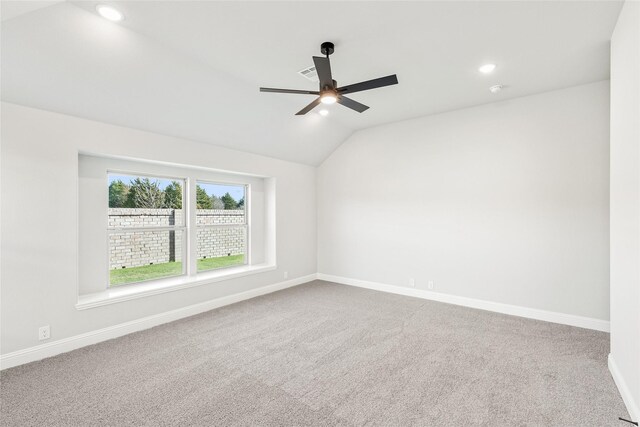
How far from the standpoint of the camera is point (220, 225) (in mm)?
4906

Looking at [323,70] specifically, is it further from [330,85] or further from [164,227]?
[164,227]

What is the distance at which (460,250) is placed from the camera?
4461 mm

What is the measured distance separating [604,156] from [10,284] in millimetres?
6406

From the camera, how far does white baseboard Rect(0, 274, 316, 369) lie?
2.68m

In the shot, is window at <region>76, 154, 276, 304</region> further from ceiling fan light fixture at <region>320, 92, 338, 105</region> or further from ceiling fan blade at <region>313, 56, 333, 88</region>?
ceiling fan blade at <region>313, 56, 333, 88</region>

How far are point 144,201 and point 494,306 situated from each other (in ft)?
16.9

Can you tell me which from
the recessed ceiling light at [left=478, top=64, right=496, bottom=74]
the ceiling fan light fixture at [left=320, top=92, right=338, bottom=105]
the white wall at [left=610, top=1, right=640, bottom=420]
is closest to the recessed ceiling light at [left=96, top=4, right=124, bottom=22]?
the ceiling fan light fixture at [left=320, top=92, right=338, bottom=105]

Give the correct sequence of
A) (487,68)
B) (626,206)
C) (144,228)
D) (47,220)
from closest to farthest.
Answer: (626,206) → (47,220) → (487,68) → (144,228)

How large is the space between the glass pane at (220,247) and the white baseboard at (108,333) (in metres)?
0.67

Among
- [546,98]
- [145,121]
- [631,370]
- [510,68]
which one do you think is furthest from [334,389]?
[546,98]

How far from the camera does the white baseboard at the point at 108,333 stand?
2680 mm

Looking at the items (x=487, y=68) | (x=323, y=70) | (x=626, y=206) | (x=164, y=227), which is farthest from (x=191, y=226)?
(x=626, y=206)

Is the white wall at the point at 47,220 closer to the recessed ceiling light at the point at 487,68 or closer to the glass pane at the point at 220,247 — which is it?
the glass pane at the point at 220,247

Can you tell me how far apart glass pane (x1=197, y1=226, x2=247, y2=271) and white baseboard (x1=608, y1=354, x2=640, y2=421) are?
16.0 feet
